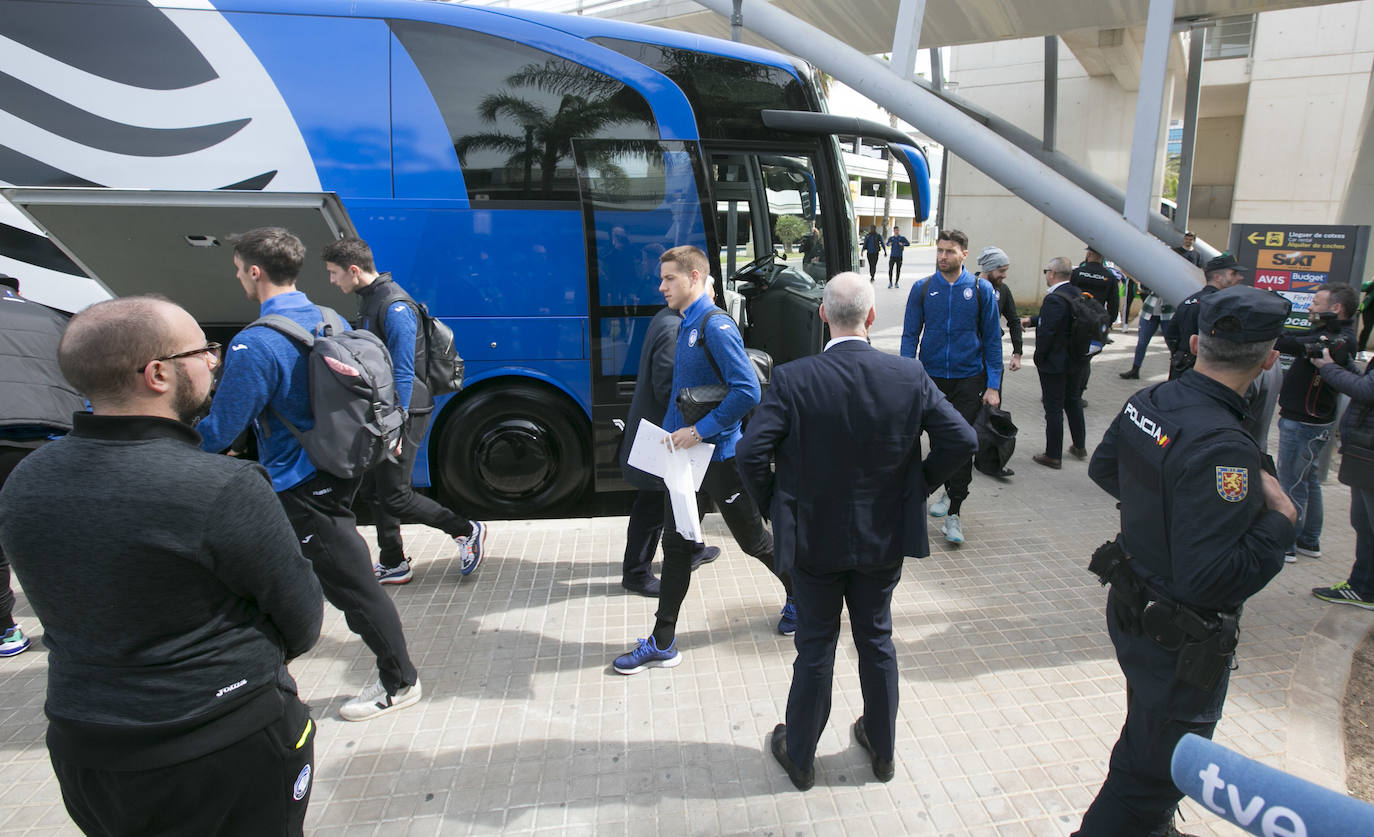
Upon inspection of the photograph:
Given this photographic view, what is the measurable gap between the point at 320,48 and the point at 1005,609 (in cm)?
532

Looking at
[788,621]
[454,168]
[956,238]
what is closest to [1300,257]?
[956,238]

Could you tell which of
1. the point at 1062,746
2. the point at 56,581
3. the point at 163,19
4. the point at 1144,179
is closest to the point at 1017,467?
the point at 1144,179

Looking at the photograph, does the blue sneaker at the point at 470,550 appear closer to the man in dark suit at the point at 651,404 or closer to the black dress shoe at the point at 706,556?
the man in dark suit at the point at 651,404

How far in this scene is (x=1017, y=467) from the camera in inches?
260

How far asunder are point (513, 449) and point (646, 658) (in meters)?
2.31

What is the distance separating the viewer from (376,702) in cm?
318

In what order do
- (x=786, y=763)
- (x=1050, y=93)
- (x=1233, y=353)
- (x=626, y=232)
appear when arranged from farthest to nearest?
1. (x=1050, y=93)
2. (x=626, y=232)
3. (x=786, y=763)
4. (x=1233, y=353)

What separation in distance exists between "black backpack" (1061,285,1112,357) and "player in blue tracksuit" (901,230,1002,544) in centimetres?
176

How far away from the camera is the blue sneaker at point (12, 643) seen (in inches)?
141

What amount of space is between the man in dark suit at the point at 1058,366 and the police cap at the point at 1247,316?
4523 mm

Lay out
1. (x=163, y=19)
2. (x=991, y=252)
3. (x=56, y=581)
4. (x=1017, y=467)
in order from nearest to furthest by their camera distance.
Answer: (x=56, y=581) → (x=163, y=19) → (x=991, y=252) → (x=1017, y=467)

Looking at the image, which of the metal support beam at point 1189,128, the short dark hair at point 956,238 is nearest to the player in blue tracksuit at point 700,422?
the short dark hair at point 956,238

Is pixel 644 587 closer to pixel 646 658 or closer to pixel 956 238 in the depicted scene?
pixel 646 658

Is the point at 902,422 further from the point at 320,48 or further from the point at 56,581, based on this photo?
the point at 320,48
